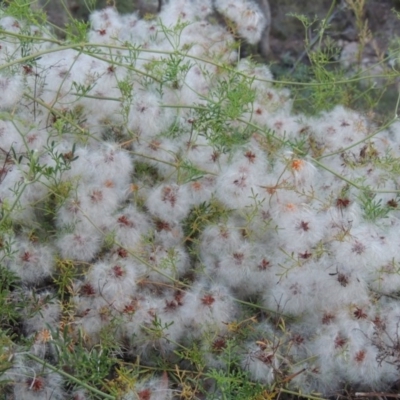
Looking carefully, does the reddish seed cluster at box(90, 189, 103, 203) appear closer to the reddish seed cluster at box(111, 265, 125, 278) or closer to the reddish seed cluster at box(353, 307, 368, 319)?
the reddish seed cluster at box(111, 265, 125, 278)

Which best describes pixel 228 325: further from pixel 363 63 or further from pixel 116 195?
pixel 363 63

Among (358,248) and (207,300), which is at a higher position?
(358,248)

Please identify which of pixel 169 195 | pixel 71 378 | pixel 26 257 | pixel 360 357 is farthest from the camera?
pixel 169 195

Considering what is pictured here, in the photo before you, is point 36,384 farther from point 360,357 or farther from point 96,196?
point 360,357

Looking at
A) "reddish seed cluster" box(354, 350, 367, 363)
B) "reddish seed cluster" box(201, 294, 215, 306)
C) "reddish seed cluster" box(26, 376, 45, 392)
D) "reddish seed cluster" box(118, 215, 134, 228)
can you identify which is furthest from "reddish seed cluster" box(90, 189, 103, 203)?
"reddish seed cluster" box(354, 350, 367, 363)

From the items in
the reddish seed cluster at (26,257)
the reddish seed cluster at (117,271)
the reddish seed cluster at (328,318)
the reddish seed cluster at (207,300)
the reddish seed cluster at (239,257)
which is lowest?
the reddish seed cluster at (328,318)

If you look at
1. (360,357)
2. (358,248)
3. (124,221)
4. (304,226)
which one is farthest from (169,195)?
(360,357)

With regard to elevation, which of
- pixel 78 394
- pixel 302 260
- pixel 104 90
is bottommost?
pixel 78 394

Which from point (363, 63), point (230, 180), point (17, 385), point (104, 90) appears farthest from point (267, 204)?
point (363, 63)

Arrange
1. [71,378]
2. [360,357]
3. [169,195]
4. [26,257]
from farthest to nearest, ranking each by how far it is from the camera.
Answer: [169,195], [26,257], [360,357], [71,378]

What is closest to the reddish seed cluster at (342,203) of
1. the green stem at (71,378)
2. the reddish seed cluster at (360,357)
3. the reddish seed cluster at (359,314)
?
the reddish seed cluster at (359,314)

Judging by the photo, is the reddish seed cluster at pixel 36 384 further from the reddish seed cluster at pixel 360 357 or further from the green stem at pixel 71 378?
the reddish seed cluster at pixel 360 357
